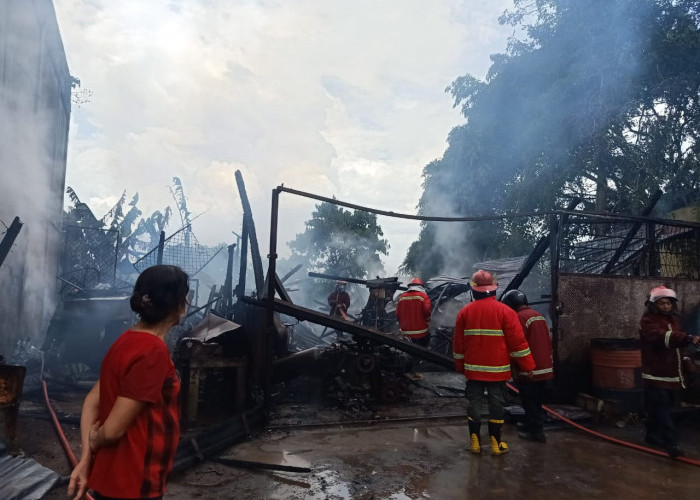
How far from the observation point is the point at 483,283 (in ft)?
16.8

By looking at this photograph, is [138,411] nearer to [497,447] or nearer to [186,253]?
[497,447]

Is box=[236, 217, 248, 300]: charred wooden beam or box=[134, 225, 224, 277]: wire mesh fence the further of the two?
box=[134, 225, 224, 277]: wire mesh fence

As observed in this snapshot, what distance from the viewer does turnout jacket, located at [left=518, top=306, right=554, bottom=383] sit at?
5.35 m

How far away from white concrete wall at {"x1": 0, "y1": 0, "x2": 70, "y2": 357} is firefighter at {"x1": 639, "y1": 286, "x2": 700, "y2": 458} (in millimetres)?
9423

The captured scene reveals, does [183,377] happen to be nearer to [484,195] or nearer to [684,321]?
[684,321]

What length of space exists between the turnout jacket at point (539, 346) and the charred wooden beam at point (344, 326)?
4.27ft

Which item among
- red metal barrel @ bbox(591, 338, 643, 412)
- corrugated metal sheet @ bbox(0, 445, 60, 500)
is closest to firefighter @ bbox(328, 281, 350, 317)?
red metal barrel @ bbox(591, 338, 643, 412)

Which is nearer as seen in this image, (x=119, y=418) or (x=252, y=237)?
(x=119, y=418)

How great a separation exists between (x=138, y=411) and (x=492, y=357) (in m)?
3.82

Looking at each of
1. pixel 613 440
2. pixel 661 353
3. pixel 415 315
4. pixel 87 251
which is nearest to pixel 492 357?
pixel 613 440

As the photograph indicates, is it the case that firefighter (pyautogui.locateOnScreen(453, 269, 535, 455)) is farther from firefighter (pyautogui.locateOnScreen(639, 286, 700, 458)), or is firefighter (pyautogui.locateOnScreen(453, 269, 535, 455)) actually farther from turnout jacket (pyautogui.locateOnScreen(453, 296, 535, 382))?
firefighter (pyautogui.locateOnScreen(639, 286, 700, 458))

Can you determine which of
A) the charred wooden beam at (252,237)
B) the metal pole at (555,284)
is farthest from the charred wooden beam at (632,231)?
the charred wooden beam at (252,237)

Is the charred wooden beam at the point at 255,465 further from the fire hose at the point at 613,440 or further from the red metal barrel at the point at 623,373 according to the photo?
the red metal barrel at the point at 623,373

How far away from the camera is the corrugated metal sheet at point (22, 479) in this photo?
331 cm
